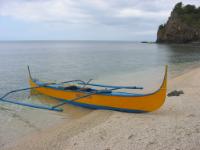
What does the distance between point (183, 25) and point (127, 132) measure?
74040 millimetres

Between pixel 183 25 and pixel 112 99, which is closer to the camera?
pixel 112 99

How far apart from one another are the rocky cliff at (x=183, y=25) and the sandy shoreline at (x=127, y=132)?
7004cm

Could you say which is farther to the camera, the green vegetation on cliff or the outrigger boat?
the green vegetation on cliff

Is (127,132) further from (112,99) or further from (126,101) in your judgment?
(112,99)

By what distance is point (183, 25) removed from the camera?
236ft

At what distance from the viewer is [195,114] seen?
6148 millimetres

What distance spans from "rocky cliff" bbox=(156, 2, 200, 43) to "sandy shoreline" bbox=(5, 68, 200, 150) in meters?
70.0

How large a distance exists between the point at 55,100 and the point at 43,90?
0.95m

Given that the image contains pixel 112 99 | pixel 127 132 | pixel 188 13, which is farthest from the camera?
pixel 188 13

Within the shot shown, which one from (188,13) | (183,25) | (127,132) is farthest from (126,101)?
(188,13)

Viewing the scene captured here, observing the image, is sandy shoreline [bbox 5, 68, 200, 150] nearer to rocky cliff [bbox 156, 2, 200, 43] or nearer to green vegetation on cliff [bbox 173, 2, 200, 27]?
rocky cliff [bbox 156, 2, 200, 43]

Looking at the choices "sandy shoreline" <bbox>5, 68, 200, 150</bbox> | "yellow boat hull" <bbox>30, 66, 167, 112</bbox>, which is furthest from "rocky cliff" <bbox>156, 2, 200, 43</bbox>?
"sandy shoreline" <bbox>5, 68, 200, 150</bbox>

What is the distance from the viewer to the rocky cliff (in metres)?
70.3

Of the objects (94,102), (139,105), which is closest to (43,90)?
(94,102)
